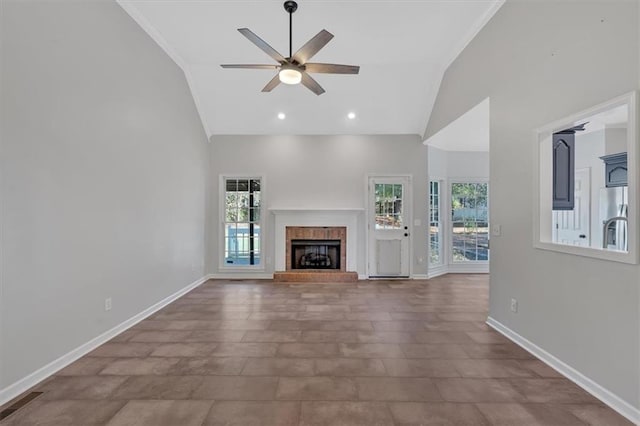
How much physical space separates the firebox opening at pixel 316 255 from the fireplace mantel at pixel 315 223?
248mm

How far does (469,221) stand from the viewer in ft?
21.3

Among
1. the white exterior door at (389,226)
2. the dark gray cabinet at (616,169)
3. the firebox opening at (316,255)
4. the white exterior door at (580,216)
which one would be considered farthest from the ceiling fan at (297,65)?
the white exterior door at (580,216)

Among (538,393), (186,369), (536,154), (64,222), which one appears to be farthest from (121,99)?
(538,393)

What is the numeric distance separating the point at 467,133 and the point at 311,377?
180 inches

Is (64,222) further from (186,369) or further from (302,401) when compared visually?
(302,401)

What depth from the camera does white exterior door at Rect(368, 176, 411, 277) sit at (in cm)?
599

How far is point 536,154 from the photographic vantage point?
276cm

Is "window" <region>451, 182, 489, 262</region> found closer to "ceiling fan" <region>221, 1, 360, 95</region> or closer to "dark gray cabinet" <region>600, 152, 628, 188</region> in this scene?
"dark gray cabinet" <region>600, 152, 628, 188</region>

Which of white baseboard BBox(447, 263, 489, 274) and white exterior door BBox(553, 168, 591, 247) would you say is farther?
white baseboard BBox(447, 263, 489, 274)

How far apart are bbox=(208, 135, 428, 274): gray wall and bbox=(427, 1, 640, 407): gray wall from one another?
2.21 m

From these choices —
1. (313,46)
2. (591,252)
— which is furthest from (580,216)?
(313,46)

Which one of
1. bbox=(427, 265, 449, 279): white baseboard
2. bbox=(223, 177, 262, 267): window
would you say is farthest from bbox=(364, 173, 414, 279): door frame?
bbox=(223, 177, 262, 267): window

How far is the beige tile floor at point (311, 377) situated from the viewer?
76.2 inches

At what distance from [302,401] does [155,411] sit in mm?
997
